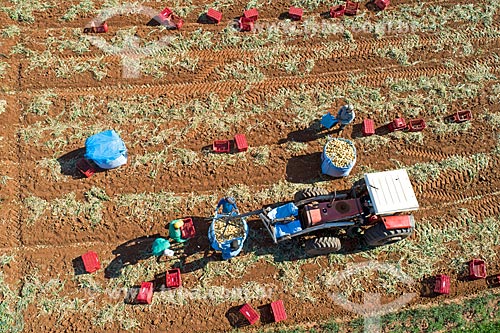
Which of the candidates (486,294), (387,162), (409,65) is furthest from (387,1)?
(486,294)

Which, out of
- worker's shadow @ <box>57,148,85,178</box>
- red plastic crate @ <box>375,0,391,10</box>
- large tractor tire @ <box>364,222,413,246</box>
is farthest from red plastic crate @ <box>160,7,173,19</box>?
large tractor tire @ <box>364,222,413,246</box>

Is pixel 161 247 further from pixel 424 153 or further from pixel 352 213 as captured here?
pixel 424 153

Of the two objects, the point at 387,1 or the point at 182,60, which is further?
the point at 387,1

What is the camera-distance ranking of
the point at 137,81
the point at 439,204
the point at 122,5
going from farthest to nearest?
the point at 122,5
the point at 137,81
the point at 439,204

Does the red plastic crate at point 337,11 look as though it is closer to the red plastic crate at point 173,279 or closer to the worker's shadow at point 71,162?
the worker's shadow at point 71,162

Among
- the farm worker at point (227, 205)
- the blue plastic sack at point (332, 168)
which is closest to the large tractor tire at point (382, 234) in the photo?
the blue plastic sack at point (332, 168)

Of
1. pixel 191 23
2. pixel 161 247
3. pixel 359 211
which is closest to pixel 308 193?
pixel 359 211

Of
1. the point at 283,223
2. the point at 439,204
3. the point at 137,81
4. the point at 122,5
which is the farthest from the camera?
the point at 122,5

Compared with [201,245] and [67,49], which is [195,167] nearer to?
[201,245]
